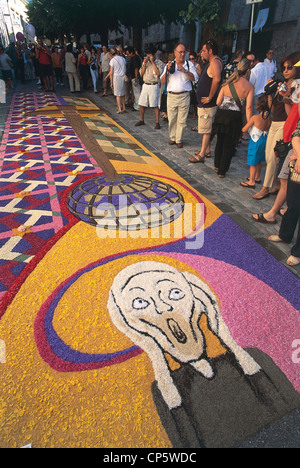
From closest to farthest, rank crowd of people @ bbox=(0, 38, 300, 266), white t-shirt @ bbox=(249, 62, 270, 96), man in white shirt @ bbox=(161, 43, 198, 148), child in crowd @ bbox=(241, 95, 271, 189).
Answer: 1. crowd of people @ bbox=(0, 38, 300, 266)
2. child in crowd @ bbox=(241, 95, 271, 189)
3. man in white shirt @ bbox=(161, 43, 198, 148)
4. white t-shirt @ bbox=(249, 62, 270, 96)

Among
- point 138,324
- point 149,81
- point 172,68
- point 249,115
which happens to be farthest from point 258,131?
point 149,81

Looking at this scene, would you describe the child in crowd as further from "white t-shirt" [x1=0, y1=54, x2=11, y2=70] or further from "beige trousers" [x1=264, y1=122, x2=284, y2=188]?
"white t-shirt" [x1=0, y1=54, x2=11, y2=70]

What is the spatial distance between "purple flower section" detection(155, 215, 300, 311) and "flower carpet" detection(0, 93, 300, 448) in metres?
0.01

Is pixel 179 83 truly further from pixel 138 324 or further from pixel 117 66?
pixel 138 324

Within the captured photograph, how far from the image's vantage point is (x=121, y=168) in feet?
14.6

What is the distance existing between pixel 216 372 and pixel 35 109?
8804mm

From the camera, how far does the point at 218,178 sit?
4242 mm

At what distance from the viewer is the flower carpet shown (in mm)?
1448

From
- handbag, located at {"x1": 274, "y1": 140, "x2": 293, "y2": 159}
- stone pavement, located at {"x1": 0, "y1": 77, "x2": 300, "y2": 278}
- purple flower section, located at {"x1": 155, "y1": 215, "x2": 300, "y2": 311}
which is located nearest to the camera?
purple flower section, located at {"x1": 155, "y1": 215, "x2": 300, "y2": 311}

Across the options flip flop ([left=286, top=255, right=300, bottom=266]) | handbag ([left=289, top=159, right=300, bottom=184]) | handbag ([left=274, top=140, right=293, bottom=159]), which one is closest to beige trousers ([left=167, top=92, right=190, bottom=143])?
handbag ([left=274, top=140, right=293, bottom=159])

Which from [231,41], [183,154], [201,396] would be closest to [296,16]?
[231,41]

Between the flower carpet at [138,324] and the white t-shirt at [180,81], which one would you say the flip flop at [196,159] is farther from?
the flower carpet at [138,324]

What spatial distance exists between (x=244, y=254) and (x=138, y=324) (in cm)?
130

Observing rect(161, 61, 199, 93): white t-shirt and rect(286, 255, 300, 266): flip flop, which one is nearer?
rect(286, 255, 300, 266): flip flop
